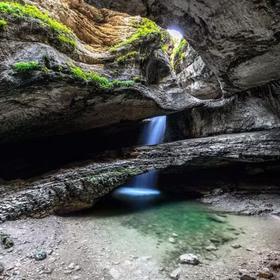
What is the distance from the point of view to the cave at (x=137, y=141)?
17.3 feet

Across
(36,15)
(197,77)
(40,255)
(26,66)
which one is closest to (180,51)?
(197,77)

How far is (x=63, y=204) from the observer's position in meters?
8.24

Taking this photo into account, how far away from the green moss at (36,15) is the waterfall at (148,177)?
6498mm

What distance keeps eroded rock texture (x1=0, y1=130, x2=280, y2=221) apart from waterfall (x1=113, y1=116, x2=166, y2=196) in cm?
137

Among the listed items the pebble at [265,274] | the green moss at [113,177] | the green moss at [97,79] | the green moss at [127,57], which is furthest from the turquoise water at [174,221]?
the green moss at [127,57]

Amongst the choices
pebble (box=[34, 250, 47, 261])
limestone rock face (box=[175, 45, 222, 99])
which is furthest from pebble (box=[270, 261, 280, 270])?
limestone rock face (box=[175, 45, 222, 99])

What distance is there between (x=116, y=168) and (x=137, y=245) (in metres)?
4.35

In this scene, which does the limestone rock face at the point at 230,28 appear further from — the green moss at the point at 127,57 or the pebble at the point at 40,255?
the pebble at the point at 40,255

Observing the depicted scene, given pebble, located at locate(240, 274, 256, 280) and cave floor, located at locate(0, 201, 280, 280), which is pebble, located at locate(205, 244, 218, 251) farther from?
pebble, located at locate(240, 274, 256, 280)

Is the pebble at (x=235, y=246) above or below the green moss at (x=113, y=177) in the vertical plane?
below

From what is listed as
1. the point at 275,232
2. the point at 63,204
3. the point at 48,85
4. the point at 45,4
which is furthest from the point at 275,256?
the point at 45,4

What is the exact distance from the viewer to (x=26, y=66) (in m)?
7.13

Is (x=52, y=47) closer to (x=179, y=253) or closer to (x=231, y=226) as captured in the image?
(x=179, y=253)

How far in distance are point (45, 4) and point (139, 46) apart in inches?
148
